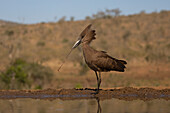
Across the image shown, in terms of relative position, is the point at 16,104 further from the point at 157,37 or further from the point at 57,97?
the point at 157,37

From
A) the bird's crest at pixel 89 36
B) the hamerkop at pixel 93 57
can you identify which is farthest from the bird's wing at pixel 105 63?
the bird's crest at pixel 89 36

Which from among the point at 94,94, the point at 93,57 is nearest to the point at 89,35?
the point at 93,57

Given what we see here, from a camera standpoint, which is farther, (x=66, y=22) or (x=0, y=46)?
(x=66, y=22)

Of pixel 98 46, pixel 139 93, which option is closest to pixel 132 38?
pixel 98 46

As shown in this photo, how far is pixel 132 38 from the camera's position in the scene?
50000 mm

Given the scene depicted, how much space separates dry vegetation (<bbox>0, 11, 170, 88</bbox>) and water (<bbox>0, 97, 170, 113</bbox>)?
40.2 feet

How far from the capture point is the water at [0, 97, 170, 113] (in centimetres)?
736

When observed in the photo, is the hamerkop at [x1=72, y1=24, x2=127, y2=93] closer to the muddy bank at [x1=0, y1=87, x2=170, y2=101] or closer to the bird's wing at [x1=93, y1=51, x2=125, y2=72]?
the bird's wing at [x1=93, y1=51, x2=125, y2=72]

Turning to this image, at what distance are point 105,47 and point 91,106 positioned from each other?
119 feet

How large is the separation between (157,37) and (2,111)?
142 feet

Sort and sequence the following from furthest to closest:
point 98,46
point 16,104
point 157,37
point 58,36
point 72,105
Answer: point 58,36 → point 157,37 → point 98,46 → point 16,104 → point 72,105

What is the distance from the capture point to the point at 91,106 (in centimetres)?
814

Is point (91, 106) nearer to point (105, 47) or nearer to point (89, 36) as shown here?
point (89, 36)

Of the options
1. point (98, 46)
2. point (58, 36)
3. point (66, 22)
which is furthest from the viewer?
point (66, 22)
